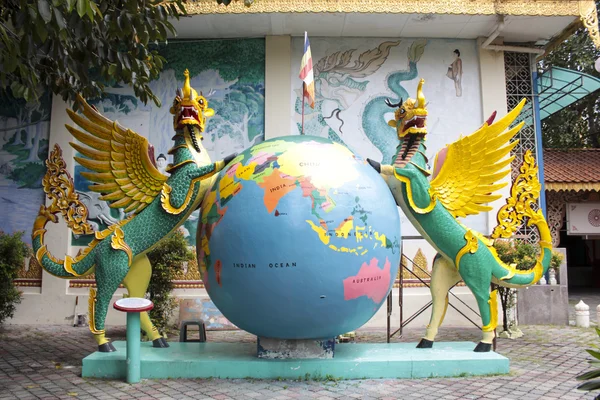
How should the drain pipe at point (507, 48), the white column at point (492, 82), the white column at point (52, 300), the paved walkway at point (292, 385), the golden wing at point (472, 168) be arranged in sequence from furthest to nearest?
the white column at point (492, 82)
the drain pipe at point (507, 48)
the white column at point (52, 300)
the golden wing at point (472, 168)
the paved walkway at point (292, 385)

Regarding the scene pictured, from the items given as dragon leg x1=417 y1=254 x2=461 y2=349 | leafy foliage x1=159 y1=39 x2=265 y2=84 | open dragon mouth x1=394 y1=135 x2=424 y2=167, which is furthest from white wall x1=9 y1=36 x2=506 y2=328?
open dragon mouth x1=394 y1=135 x2=424 y2=167

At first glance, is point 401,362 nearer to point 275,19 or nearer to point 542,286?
point 542,286

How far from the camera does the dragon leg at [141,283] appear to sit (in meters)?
6.53

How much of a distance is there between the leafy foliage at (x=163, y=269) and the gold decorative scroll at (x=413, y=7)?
430 cm

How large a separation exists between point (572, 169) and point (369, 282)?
9.11 meters

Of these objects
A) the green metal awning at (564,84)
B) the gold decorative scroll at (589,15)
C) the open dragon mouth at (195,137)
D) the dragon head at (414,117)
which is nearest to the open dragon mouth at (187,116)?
the open dragon mouth at (195,137)

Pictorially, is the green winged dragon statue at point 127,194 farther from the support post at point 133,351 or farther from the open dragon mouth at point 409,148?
the open dragon mouth at point 409,148

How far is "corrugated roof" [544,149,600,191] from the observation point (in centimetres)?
1191

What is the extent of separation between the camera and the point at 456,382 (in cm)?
566

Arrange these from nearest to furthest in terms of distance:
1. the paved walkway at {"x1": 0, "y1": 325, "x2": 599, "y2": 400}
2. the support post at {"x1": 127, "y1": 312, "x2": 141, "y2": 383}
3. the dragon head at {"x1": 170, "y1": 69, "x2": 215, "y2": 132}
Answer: the paved walkway at {"x1": 0, "y1": 325, "x2": 599, "y2": 400} < the support post at {"x1": 127, "y1": 312, "x2": 141, "y2": 383} < the dragon head at {"x1": 170, "y1": 69, "x2": 215, "y2": 132}

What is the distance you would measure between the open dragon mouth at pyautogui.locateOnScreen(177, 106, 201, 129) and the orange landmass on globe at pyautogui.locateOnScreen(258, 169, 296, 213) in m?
1.42

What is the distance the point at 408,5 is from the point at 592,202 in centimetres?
667

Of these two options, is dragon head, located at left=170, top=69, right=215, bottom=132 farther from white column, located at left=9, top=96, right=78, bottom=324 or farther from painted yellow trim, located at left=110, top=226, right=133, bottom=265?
white column, located at left=9, top=96, right=78, bottom=324

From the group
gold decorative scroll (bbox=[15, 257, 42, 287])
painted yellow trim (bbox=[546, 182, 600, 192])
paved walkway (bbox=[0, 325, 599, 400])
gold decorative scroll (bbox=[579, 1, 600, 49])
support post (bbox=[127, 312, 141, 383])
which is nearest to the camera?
paved walkway (bbox=[0, 325, 599, 400])
